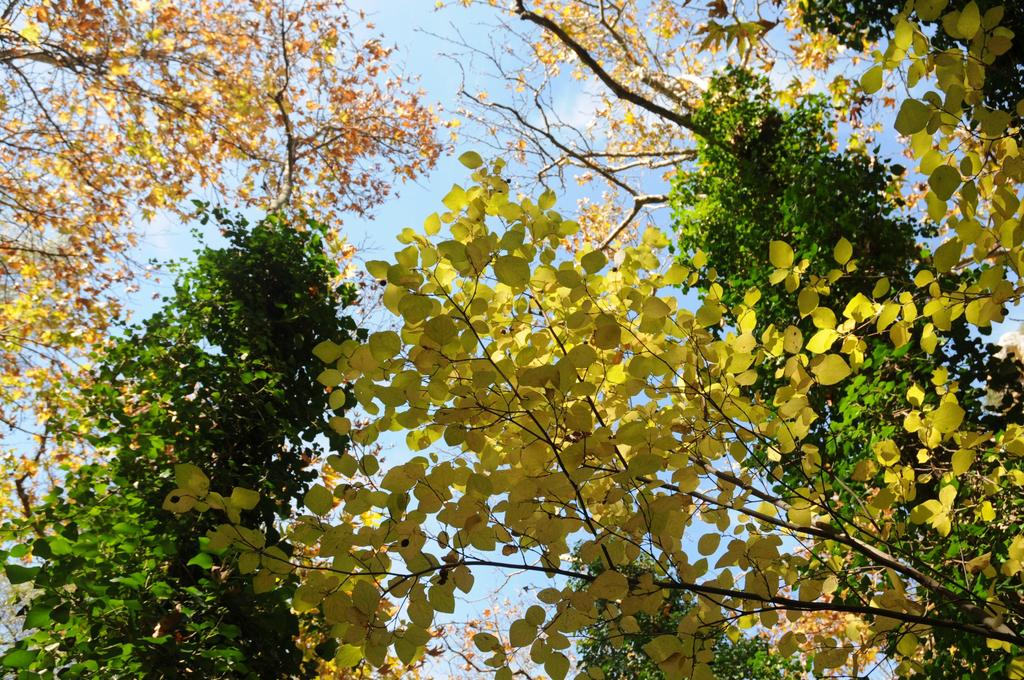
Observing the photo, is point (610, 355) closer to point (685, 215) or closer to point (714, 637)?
point (714, 637)

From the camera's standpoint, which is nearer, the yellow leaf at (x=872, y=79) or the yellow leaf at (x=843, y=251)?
the yellow leaf at (x=872, y=79)

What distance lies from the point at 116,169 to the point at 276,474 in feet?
26.5

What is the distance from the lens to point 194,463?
3855 millimetres

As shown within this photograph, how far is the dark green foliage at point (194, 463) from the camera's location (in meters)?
2.64

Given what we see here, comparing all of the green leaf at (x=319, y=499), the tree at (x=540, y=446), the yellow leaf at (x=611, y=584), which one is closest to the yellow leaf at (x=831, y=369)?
the tree at (x=540, y=446)

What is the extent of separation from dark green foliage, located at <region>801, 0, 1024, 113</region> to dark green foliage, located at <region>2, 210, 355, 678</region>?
460cm

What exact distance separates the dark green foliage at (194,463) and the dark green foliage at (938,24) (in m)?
4.60

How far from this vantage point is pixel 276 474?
409 centimetres

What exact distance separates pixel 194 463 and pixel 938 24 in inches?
245

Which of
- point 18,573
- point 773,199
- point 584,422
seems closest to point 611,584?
point 584,422

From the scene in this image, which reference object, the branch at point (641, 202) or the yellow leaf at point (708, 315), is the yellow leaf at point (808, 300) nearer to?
the yellow leaf at point (708, 315)

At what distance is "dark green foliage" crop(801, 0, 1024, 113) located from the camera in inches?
171

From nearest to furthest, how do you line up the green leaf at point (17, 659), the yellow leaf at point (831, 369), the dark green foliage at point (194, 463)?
the yellow leaf at point (831, 369)
the green leaf at point (17, 659)
the dark green foliage at point (194, 463)

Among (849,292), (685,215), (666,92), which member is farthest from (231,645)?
(666,92)
